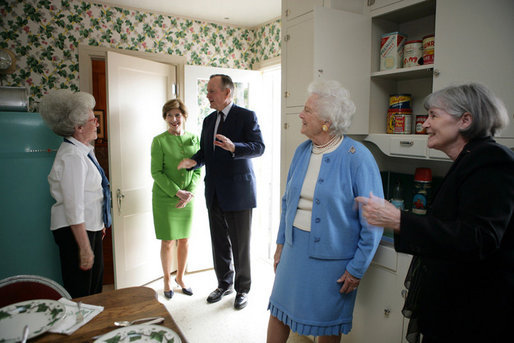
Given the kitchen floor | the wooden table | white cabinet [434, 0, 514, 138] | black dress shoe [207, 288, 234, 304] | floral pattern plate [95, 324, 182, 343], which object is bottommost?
the kitchen floor

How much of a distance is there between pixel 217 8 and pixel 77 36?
1278 millimetres

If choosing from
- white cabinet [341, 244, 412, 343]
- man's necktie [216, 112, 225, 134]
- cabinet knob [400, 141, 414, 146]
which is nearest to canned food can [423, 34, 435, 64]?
cabinet knob [400, 141, 414, 146]

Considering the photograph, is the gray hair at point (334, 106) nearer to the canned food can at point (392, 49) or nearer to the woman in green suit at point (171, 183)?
the canned food can at point (392, 49)

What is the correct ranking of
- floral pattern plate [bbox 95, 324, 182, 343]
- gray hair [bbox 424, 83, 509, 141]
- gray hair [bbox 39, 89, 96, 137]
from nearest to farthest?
floral pattern plate [bbox 95, 324, 182, 343] < gray hair [bbox 424, 83, 509, 141] < gray hair [bbox 39, 89, 96, 137]

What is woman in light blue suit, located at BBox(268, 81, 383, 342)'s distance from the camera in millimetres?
1590

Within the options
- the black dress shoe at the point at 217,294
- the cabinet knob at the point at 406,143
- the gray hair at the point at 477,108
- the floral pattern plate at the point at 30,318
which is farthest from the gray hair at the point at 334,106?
the black dress shoe at the point at 217,294

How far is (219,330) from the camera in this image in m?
2.52

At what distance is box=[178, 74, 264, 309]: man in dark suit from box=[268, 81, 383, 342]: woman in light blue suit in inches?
38.4

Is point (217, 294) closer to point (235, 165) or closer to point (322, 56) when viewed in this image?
point (235, 165)

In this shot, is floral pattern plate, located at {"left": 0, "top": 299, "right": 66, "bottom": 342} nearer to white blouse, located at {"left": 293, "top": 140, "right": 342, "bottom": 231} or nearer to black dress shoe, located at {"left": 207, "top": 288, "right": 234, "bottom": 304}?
white blouse, located at {"left": 293, "top": 140, "right": 342, "bottom": 231}

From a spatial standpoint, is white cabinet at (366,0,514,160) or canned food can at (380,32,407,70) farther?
canned food can at (380,32,407,70)

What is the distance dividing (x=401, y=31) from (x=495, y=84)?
920mm

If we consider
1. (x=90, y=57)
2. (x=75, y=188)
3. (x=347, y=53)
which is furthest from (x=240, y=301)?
(x=90, y=57)

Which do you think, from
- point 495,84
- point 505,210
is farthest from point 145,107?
point 505,210
